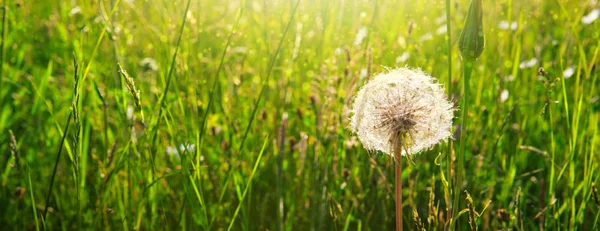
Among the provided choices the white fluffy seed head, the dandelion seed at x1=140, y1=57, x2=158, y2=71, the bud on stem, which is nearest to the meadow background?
the dandelion seed at x1=140, y1=57, x2=158, y2=71

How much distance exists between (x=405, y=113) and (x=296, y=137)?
115 centimetres

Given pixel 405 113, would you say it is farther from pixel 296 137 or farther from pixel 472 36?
pixel 296 137

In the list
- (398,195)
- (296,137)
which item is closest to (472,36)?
(398,195)

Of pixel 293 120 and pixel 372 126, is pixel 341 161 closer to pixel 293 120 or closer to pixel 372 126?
pixel 293 120

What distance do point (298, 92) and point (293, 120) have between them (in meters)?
0.16

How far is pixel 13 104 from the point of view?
241 centimetres

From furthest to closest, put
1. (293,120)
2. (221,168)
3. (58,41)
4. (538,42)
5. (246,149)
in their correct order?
(58,41) < (538,42) < (293,120) < (246,149) < (221,168)

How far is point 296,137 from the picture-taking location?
2.18m

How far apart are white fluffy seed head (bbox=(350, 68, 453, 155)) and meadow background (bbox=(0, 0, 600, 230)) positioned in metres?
0.39

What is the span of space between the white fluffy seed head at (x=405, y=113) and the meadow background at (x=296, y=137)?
39cm

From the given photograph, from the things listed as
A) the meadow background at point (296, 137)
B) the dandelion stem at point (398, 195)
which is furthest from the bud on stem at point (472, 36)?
the meadow background at point (296, 137)

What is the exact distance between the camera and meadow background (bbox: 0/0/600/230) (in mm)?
1608

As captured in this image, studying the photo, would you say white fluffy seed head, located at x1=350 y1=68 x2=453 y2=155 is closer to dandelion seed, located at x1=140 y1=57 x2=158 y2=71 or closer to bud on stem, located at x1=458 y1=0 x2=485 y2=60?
bud on stem, located at x1=458 y1=0 x2=485 y2=60

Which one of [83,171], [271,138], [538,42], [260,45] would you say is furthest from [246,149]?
[538,42]
